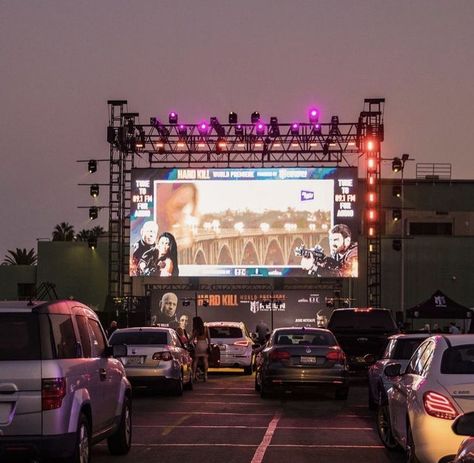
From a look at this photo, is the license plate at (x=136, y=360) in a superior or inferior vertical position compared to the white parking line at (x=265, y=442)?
superior

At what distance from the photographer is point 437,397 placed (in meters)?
9.35

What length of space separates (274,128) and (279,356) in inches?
1039

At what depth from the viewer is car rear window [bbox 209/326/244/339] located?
3247 cm

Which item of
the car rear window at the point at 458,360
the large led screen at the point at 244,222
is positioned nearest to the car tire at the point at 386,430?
the car rear window at the point at 458,360

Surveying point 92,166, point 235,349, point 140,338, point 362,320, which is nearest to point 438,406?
point 140,338

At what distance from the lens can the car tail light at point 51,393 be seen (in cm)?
930

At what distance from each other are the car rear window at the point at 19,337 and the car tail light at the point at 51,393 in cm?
26

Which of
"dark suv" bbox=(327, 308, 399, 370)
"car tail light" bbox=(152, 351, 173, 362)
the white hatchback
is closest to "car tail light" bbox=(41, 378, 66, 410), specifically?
"car tail light" bbox=(152, 351, 173, 362)

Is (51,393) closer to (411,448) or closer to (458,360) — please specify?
(411,448)

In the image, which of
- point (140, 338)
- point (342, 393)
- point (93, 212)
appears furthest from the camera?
point (93, 212)

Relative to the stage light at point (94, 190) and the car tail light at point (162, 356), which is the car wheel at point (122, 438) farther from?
the stage light at point (94, 190)

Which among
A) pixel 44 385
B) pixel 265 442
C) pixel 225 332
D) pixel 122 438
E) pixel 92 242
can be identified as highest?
pixel 92 242

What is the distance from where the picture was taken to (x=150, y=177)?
47125 mm

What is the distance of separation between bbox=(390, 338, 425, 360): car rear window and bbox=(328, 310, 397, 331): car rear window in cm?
943
